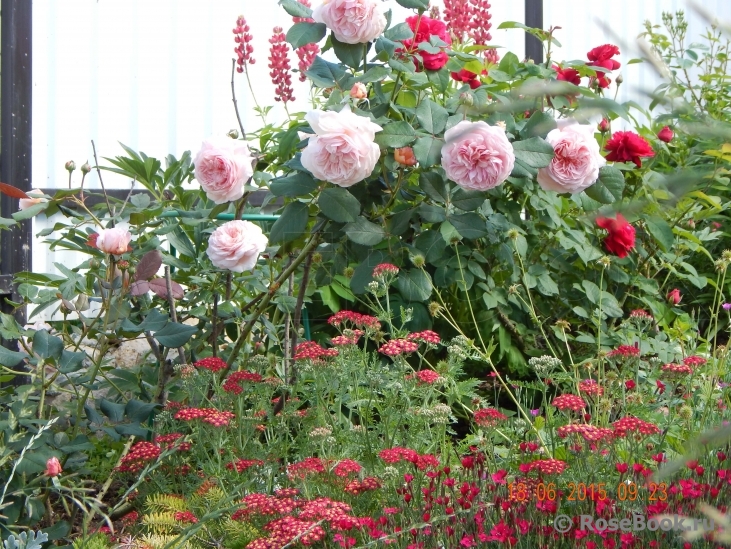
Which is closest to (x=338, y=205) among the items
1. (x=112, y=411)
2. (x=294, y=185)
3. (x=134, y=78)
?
(x=294, y=185)

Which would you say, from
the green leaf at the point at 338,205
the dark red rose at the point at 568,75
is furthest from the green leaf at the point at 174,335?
the dark red rose at the point at 568,75

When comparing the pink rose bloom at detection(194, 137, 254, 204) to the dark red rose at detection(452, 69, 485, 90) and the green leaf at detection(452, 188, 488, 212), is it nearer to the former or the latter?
the green leaf at detection(452, 188, 488, 212)

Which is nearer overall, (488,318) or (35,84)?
(488,318)

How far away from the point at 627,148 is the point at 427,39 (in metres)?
0.75

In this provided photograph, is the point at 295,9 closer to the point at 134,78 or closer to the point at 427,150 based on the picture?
the point at 427,150

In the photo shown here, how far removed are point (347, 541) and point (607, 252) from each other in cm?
183

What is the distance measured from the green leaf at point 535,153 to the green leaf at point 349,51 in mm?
465

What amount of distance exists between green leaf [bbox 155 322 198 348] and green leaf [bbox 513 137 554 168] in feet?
2.97

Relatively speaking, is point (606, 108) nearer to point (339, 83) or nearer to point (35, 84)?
point (339, 83)

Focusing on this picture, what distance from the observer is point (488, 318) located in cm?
254

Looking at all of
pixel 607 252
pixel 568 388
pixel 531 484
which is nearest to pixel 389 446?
pixel 531 484

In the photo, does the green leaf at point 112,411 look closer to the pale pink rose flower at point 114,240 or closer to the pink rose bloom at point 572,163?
the pale pink rose flower at point 114,240

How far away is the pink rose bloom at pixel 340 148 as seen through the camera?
1733 millimetres

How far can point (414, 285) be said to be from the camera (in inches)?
82.6
